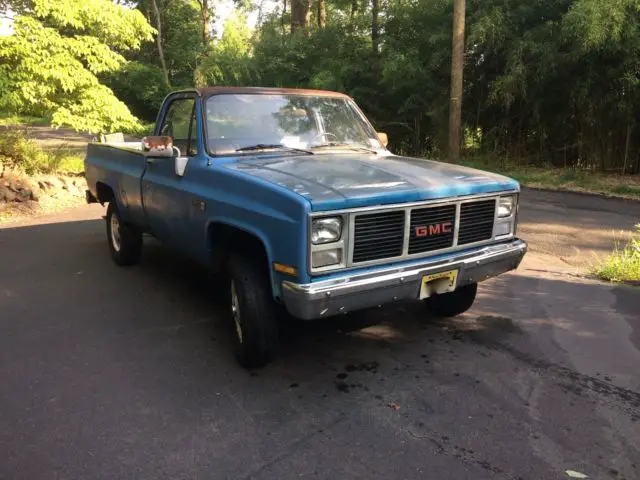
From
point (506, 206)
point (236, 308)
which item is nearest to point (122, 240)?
point (236, 308)

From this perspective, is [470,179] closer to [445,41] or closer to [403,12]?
[445,41]

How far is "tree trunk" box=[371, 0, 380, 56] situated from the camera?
17.8 m

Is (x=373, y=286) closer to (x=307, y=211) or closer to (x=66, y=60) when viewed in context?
(x=307, y=211)

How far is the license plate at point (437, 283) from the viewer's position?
3633 millimetres

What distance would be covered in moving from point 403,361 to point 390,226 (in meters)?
1.05

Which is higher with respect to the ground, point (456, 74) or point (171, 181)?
point (456, 74)

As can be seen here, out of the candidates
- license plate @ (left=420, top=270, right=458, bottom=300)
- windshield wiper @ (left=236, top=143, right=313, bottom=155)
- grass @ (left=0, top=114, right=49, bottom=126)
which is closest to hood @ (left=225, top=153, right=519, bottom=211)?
windshield wiper @ (left=236, top=143, right=313, bottom=155)

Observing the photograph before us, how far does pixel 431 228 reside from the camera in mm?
3695

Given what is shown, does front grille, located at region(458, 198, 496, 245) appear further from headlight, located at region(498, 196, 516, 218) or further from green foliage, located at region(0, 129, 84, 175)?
green foliage, located at region(0, 129, 84, 175)

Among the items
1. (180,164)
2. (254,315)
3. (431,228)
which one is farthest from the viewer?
(180,164)

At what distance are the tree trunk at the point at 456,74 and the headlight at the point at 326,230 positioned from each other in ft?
39.8

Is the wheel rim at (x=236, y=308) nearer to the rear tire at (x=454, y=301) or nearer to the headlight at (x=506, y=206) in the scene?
the rear tire at (x=454, y=301)

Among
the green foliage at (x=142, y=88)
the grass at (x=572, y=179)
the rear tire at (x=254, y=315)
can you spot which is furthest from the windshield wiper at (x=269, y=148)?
the green foliage at (x=142, y=88)

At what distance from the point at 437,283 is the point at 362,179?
849 mm
